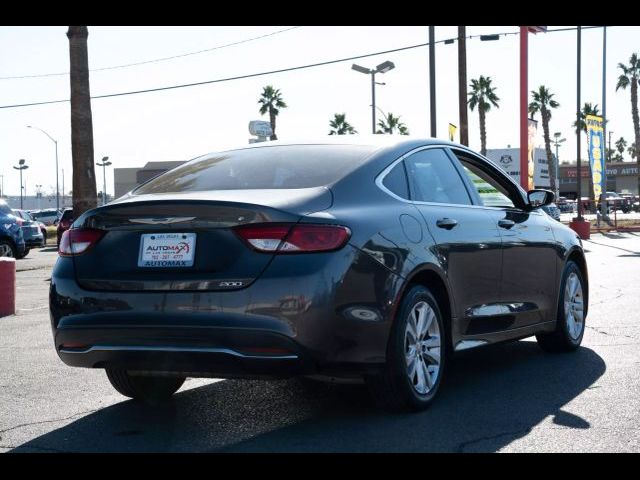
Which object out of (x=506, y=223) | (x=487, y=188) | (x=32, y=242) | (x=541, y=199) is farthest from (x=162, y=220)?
(x=32, y=242)

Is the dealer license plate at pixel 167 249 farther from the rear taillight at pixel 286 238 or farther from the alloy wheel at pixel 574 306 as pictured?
the alloy wheel at pixel 574 306

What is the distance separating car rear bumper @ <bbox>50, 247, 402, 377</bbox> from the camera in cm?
453

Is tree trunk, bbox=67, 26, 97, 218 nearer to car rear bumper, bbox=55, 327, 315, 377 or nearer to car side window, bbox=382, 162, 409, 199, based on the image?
car side window, bbox=382, 162, 409, 199

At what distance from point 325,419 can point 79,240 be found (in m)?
1.66

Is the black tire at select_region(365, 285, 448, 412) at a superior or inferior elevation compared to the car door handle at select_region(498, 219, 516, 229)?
inferior

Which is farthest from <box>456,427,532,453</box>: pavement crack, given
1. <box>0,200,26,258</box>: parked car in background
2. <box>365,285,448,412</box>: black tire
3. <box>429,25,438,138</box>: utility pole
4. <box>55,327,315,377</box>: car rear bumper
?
<box>429,25,438,138</box>: utility pole

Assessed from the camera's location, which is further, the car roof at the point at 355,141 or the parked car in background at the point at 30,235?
the parked car in background at the point at 30,235

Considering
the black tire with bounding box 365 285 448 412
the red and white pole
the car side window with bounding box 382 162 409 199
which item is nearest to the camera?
the black tire with bounding box 365 285 448 412

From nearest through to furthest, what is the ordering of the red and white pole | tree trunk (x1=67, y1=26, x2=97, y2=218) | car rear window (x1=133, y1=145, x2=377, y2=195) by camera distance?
car rear window (x1=133, y1=145, x2=377, y2=195) < the red and white pole < tree trunk (x1=67, y1=26, x2=97, y2=218)

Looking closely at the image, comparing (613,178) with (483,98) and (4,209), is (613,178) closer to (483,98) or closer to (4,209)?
(483,98)

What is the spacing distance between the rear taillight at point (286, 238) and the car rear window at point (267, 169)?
0.52 m

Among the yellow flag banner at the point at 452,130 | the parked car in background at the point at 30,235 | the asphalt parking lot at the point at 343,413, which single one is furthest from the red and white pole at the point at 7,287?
the yellow flag banner at the point at 452,130

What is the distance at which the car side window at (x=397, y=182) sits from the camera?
5.44 meters

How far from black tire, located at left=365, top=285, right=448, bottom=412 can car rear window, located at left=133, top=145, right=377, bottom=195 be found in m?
0.79
